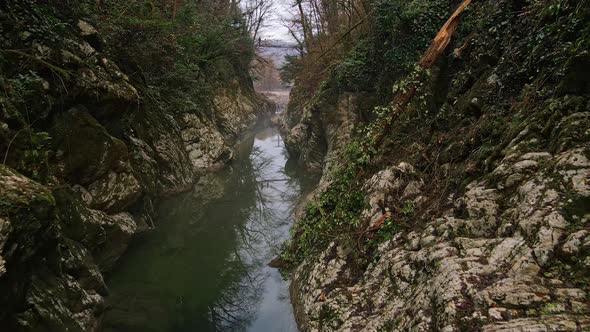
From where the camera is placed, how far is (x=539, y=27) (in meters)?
5.75

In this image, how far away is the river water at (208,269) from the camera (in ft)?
24.5

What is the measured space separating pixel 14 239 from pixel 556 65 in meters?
7.31

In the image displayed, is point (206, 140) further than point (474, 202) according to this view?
Yes

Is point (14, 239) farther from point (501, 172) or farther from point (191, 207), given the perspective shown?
point (191, 207)

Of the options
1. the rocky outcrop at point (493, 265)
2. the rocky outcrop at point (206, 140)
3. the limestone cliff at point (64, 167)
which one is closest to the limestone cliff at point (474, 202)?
the rocky outcrop at point (493, 265)

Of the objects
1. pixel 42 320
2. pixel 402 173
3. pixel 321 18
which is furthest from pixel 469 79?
pixel 321 18

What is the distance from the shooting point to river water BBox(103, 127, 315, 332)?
747 centimetres

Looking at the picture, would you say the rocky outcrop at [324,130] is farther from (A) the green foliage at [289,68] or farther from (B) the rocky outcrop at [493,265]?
(A) the green foliage at [289,68]

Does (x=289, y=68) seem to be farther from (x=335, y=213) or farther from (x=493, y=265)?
(x=493, y=265)

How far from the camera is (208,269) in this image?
9.45 meters

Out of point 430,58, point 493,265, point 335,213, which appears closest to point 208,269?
point 335,213

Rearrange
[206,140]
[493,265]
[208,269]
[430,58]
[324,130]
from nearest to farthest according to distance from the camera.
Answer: [493,265]
[430,58]
[208,269]
[324,130]
[206,140]

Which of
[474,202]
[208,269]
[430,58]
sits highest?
[430,58]

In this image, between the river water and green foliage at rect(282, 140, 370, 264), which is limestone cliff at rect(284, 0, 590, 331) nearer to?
green foliage at rect(282, 140, 370, 264)
